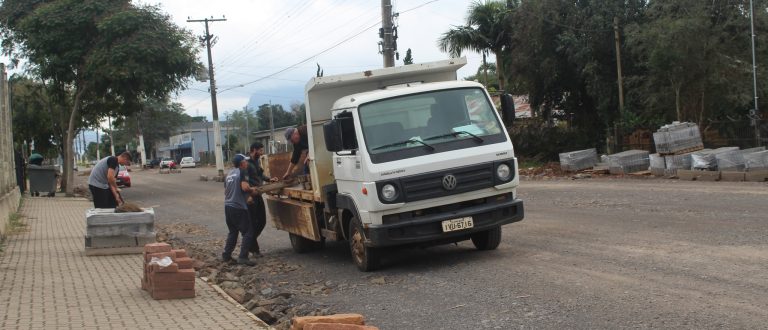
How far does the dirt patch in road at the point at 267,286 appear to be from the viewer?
798 centimetres

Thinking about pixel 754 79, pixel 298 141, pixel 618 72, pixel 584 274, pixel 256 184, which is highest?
pixel 618 72

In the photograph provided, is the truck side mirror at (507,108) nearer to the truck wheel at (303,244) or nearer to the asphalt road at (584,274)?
the asphalt road at (584,274)

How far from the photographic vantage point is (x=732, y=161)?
20.0 m

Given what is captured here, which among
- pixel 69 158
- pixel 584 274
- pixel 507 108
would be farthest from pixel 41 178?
pixel 584 274

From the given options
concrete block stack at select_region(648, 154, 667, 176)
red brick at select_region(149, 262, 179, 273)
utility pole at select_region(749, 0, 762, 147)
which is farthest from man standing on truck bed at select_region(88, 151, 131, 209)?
utility pole at select_region(749, 0, 762, 147)

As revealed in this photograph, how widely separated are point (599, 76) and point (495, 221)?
2448 cm

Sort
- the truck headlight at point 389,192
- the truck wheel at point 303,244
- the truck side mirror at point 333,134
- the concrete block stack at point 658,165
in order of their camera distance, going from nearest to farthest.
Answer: the truck headlight at point 389,192
the truck side mirror at point 333,134
the truck wheel at point 303,244
the concrete block stack at point 658,165

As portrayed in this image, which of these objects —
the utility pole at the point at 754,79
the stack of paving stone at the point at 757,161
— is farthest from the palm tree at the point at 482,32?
the stack of paving stone at the point at 757,161

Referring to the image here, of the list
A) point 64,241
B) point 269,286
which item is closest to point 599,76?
point 64,241

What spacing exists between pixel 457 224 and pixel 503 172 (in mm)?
862

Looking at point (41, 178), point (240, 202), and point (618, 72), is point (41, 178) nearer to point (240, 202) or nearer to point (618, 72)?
point (618, 72)

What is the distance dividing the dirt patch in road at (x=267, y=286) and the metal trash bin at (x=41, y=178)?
22.4 metres

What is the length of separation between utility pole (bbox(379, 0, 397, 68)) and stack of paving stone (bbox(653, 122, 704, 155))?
9.62 m

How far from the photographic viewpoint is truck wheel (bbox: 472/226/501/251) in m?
10.4
